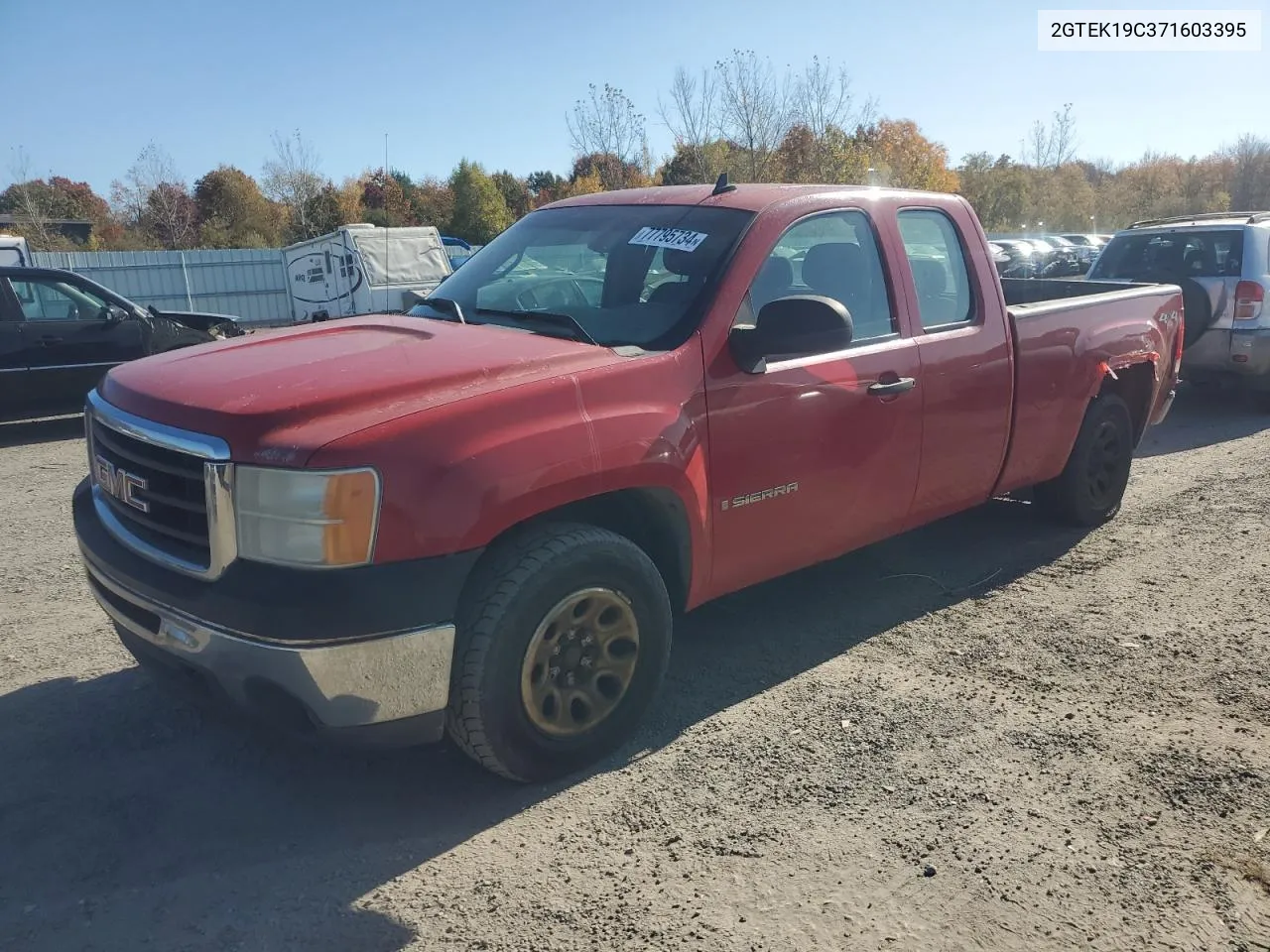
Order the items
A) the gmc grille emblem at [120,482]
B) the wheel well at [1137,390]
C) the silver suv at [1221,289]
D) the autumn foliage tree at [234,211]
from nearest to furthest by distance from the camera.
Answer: the gmc grille emblem at [120,482], the wheel well at [1137,390], the silver suv at [1221,289], the autumn foliage tree at [234,211]

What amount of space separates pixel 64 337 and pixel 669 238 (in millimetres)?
8353

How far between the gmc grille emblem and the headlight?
0.56 m

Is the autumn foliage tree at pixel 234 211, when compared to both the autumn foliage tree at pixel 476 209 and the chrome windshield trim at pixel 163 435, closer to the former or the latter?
the autumn foliage tree at pixel 476 209

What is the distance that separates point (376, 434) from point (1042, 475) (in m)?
3.91

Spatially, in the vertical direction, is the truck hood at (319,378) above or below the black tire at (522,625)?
above

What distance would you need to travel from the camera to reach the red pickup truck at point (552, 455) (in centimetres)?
269

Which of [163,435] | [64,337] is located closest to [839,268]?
[163,435]

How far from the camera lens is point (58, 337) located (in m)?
9.81

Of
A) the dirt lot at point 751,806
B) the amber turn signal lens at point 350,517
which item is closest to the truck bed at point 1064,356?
the dirt lot at point 751,806

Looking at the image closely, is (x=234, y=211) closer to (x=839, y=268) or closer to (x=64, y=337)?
(x=64, y=337)

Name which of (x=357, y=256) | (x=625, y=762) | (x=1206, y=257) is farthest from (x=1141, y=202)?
(x=625, y=762)

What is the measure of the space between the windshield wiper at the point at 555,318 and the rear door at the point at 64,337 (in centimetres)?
767

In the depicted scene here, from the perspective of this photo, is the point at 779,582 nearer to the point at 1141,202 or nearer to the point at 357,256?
the point at 357,256

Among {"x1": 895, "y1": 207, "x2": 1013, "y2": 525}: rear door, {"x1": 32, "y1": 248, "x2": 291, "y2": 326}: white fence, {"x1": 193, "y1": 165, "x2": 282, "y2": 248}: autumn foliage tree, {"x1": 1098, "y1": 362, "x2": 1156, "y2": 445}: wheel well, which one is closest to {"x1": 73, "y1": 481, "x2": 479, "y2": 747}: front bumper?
{"x1": 895, "y1": 207, "x2": 1013, "y2": 525}: rear door
